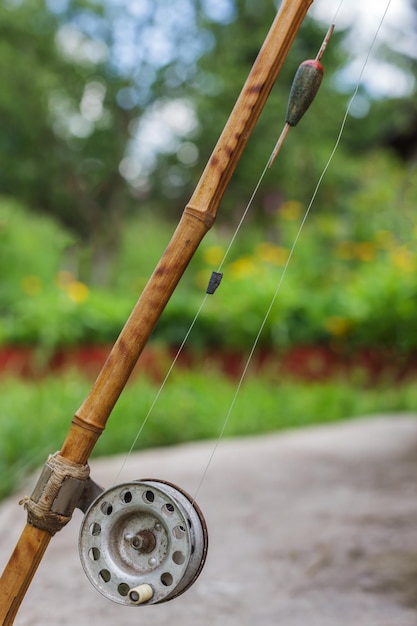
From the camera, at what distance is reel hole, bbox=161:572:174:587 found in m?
1.40

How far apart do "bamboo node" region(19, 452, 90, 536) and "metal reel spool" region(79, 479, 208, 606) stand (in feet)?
0.22

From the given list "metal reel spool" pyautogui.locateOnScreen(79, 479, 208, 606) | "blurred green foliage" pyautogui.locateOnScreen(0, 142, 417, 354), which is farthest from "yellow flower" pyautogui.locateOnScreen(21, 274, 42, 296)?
"metal reel spool" pyautogui.locateOnScreen(79, 479, 208, 606)

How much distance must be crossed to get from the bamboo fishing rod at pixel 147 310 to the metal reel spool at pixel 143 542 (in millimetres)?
107

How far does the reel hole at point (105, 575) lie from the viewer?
145cm

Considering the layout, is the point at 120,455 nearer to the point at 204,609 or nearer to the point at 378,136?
the point at 204,609

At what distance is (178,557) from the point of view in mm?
1405

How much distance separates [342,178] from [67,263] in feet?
16.3

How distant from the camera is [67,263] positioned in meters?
14.2

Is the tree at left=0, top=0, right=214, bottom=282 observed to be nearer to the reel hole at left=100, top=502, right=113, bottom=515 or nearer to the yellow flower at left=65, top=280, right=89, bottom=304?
the yellow flower at left=65, top=280, right=89, bottom=304

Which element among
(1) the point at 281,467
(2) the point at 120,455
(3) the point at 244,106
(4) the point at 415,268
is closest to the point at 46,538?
(3) the point at 244,106

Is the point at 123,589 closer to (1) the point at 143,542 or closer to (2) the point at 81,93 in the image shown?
(1) the point at 143,542

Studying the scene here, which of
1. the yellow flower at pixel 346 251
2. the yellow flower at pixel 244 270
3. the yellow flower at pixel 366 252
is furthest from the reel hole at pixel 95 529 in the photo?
the yellow flower at pixel 346 251

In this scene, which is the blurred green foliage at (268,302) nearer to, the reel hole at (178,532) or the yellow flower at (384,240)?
the yellow flower at (384,240)

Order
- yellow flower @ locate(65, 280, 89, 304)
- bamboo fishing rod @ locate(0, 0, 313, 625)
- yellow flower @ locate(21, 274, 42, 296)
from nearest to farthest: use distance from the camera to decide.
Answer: bamboo fishing rod @ locate(0, 0, 313, 625), yellow flower @ locate(65, 280, 89, 304), yellow flower @ locate(21, 274, 42, 296)
